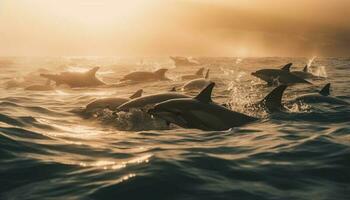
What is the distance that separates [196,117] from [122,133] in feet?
6.75

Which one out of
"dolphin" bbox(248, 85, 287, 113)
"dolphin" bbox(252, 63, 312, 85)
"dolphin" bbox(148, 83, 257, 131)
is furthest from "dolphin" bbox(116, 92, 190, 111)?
"dolphin" bbox(252, 63, 312, 85)

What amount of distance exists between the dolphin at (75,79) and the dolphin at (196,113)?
1587 centimetres

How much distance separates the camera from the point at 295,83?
2745cm

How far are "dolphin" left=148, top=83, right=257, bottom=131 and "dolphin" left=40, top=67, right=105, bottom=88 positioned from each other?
52.1 ft

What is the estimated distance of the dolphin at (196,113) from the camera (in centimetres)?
1369

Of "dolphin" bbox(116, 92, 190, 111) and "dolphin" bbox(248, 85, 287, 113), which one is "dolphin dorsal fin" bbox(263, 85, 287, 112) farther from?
"dolphin" bbox(116, 92, 190, 111)

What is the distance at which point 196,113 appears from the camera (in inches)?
539

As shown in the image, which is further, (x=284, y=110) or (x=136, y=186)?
(x=284, y=110)

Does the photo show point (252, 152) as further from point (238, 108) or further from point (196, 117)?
point (238, 108)

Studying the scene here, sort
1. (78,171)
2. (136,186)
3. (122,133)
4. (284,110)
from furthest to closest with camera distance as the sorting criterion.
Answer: (284,110) < (122,133) < (78,171) < (136,186)

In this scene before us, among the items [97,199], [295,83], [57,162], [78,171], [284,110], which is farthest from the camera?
[295,83]

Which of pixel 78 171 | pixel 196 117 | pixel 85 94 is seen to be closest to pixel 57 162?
pixel 78 171

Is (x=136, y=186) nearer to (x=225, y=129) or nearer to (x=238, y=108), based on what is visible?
(x=225, y=129)

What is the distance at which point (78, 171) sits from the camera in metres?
8.91
